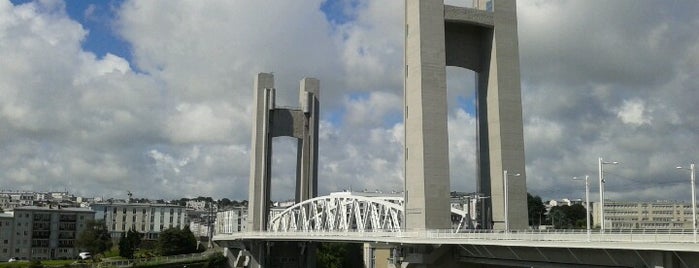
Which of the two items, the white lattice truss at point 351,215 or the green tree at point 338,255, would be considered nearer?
the white lattice truss at point 351,215

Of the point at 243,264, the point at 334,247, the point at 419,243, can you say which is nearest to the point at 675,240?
the point at 419,243

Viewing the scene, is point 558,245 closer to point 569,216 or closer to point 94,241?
point 94,241

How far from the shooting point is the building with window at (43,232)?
95875 mm

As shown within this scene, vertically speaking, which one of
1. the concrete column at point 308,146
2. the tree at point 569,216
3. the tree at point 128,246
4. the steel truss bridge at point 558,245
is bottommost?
the tree at point 128,246

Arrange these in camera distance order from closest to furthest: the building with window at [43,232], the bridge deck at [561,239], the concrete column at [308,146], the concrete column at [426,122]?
the bridge deck at [561,239] → the concrete column at [426,122] → the concrete column at [308,146] → the building with window at [43,232]

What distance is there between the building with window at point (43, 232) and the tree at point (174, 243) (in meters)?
13.3

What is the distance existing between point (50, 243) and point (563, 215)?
249 feet

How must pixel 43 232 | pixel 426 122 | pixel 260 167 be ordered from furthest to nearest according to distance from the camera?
1. pixel 43 232
2. pixel 260 167
3. pixel 426 122

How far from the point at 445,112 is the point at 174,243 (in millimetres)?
61141

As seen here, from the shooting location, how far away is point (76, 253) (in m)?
99.5

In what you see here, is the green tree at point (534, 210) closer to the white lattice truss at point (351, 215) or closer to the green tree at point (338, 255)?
the green tree at point (338, 255)

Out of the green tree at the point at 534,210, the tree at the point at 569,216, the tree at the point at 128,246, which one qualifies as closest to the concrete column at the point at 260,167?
the tree at the point at 128,246

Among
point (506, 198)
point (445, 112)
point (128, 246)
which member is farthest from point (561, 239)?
point (128, 246)

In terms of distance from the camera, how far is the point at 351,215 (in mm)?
54875
